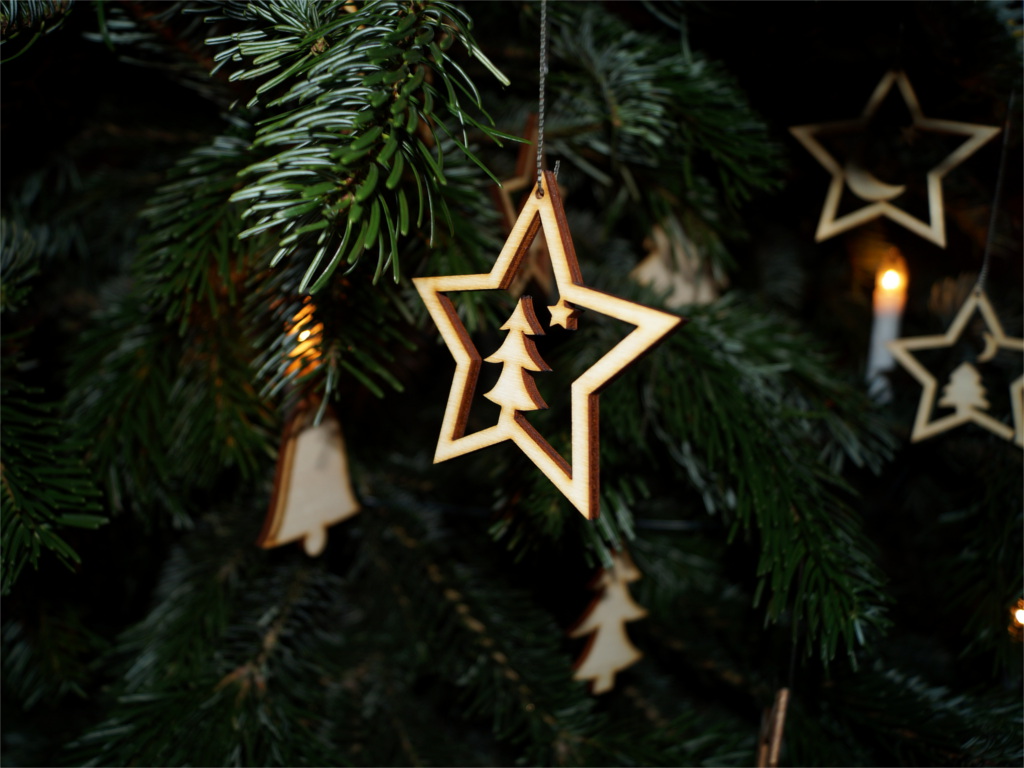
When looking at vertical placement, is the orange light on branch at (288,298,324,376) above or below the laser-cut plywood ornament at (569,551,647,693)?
above

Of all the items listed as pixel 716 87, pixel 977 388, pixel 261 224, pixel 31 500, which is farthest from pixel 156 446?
pixel 977 388

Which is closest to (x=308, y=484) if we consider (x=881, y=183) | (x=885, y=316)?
(x=881, y=183)

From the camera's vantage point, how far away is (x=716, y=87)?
0.48 meters

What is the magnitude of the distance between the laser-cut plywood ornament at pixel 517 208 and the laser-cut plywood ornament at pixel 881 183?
0.18 meters

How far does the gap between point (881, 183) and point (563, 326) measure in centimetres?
30

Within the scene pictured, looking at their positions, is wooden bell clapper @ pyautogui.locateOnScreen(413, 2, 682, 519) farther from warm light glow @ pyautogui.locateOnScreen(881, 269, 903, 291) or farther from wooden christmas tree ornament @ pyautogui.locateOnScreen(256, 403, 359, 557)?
warm light glow @ pyautogui.locateOnScreen(881, 269, 903, 291)

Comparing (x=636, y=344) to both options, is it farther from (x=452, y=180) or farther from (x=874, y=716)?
(x=874, y=716)

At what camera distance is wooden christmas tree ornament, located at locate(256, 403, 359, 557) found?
0.46 m

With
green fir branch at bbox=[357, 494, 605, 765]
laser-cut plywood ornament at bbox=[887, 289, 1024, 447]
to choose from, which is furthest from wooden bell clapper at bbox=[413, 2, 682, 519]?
laser-cut plywood ornament at bbox=[887, 289, 1024, 447]

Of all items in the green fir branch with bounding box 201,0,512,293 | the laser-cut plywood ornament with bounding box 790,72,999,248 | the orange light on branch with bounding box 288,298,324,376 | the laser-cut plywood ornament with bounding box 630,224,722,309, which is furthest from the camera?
the laser-cut plywood ornament with bounding box 630,224,722,309

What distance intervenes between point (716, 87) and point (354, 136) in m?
0.29

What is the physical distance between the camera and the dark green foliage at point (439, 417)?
375 millimetres

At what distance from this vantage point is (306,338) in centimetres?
38

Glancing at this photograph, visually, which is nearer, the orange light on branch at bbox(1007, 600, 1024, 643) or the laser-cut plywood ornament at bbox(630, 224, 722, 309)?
the orange light on branch at bbox(1007, 600, 1024, 643)
